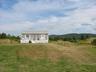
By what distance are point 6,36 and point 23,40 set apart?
11189 mm

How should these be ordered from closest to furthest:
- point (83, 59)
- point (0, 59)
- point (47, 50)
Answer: point (0, 59) → point (83, 59) → point (47, 50)

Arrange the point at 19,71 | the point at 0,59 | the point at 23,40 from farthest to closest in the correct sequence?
the point at 23,40 → the point at 0,59 → the point at 19,71

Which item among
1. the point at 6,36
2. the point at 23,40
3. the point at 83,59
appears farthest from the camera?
the point at 6,36

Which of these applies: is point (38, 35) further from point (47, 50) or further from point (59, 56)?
point (59, 56)

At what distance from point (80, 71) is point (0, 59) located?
10.4m

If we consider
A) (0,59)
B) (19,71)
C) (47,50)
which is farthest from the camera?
(47,50)

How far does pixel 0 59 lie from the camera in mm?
24469

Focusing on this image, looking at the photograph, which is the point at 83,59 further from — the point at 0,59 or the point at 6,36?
the point at 6,36

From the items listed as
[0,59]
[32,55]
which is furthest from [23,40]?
[0,59]

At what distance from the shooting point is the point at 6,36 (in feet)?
180

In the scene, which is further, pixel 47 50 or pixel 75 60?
pixel 47 50

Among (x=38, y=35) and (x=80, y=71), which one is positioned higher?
(x=38, y=35)

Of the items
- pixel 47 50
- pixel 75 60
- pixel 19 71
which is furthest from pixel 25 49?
pixel 19 71

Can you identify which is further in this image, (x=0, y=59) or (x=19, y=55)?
(x=19, y=55)
